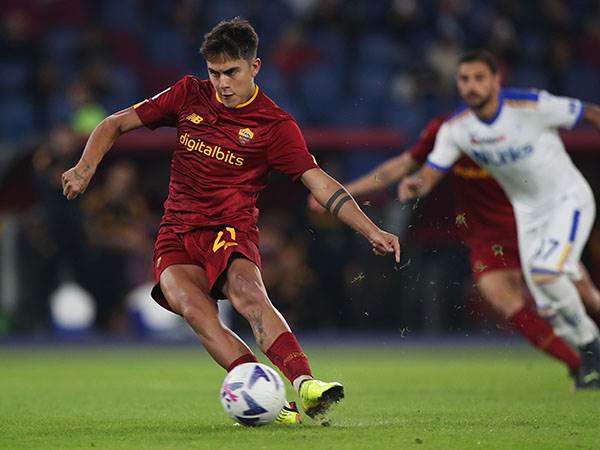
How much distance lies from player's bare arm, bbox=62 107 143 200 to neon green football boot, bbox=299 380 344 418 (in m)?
Result: 1.51

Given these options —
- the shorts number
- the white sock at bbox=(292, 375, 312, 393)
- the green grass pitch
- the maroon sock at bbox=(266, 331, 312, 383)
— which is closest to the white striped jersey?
the green grass pitch

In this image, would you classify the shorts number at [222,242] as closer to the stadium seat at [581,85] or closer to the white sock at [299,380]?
the white sock at [299,380]

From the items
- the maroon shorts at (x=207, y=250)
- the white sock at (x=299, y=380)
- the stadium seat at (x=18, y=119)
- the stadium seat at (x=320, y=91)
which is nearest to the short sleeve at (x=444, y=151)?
the maroon shorts at (x=207, y=250)

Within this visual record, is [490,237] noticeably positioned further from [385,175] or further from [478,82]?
[478,82]

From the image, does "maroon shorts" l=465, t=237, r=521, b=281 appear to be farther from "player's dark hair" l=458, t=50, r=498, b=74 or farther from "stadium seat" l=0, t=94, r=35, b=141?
"stadium seat" l=0, t=94, r=35, b=141

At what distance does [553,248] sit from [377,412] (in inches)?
93.6

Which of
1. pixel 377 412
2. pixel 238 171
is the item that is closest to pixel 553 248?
pixel 377 412

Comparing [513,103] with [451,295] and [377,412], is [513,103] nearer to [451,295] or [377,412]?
[377,412]

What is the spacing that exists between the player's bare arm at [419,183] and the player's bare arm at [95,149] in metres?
2.87

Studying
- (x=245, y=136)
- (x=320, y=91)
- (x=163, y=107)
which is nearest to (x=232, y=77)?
(x=245, y=136)

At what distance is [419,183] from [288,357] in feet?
10.5

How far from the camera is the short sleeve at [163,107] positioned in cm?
761

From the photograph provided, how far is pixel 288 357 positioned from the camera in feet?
23.4

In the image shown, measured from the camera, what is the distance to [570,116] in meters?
9.88
